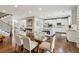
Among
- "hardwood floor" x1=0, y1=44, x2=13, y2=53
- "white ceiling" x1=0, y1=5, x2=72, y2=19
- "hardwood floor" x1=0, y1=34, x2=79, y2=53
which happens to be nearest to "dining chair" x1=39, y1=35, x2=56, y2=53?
"hardwood floor" x1=0, y1=34, x2=79, y2=53

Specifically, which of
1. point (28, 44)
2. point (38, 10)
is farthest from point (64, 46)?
point (38, 10)

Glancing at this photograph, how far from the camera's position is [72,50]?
269 centimetres

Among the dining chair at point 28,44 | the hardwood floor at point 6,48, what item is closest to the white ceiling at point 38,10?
the dining chair at point 28,44

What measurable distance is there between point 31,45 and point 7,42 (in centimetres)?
55

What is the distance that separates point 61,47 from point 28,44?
2.44 feet

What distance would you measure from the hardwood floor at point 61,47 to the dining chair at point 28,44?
0.32 metres

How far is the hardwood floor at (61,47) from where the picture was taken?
2.67 meters

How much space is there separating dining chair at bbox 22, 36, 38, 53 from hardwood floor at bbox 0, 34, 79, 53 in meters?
0.32

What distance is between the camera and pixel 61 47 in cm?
268

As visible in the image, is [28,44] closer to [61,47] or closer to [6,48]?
[6,48]

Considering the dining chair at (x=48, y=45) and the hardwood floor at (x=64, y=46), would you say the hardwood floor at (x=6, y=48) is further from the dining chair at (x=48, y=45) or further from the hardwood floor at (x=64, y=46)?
the hardwood floor at (x=64, y=46)

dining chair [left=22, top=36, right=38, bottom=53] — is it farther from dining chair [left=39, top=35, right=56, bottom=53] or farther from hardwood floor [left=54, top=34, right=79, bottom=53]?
hardwood floor [left=54, top=34, right=79, bottom=53]
